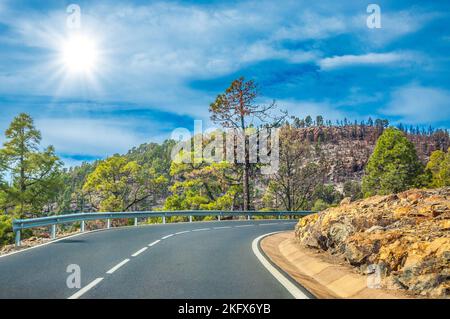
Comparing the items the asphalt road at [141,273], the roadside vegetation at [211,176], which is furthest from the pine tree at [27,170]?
the asphalt road at [141,273]

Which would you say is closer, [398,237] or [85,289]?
[85,289]

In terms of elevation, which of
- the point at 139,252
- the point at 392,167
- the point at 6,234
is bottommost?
the point at 6,234

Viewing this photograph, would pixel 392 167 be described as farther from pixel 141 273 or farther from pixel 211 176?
pixel 141 273

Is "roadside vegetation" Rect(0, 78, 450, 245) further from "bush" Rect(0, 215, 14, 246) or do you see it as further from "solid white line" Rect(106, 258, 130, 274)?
"solid white line" Rect(106, 258, 130, 274)

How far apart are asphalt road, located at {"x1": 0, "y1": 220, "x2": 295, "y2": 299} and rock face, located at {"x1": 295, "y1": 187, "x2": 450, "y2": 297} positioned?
1624mm

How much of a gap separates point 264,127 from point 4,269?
35.1 meters

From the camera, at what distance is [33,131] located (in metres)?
40.7

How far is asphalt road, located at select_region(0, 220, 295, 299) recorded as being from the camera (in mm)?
6691

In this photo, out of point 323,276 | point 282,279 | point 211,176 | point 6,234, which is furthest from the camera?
point 211,176

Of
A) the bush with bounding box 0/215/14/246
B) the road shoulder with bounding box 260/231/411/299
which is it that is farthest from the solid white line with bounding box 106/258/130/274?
the bush with bounding box 0/215/14/246

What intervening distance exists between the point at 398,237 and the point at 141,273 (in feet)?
16.0

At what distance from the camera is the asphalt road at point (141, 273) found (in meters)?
6.69

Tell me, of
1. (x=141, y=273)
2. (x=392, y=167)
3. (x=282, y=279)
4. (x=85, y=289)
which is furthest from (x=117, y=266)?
(x=392, y=167)

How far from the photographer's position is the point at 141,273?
852 centimetres
